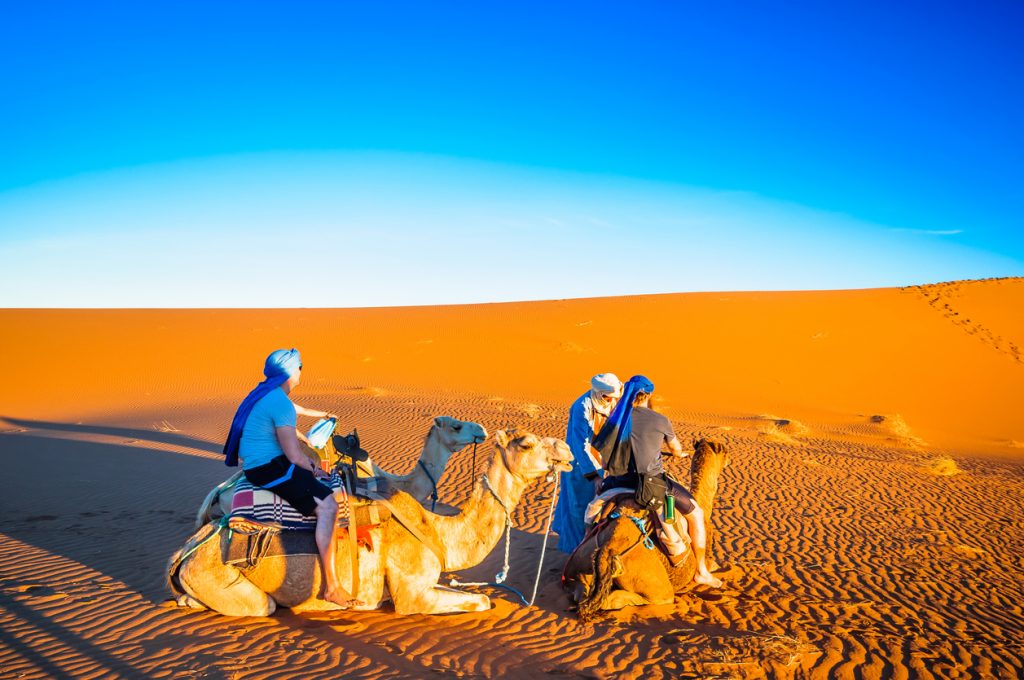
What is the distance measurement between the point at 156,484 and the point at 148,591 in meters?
6.22

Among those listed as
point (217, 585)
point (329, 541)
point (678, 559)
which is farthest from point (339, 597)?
point (678, 559)

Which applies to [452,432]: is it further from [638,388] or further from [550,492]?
[550,492]

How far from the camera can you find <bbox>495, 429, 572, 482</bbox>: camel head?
5688 millimetres

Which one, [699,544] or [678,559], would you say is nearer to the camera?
[678,559]

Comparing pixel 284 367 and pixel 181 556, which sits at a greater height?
pixel 284 367

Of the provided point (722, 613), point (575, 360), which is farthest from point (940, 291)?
point (722, 613)

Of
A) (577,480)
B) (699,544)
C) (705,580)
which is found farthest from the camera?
(577,480)

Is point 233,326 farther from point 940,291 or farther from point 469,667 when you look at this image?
point 940,291

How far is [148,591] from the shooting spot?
6160mm

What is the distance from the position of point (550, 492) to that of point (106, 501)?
6.99 meters

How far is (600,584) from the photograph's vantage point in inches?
233

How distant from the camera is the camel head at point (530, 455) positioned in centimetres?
569

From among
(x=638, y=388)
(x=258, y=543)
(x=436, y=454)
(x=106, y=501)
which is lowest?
(x=106, y=501)

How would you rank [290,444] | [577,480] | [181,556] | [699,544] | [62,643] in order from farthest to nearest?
[577,480]
[699,544]
[181,556]
[62,643]
[290,444]
